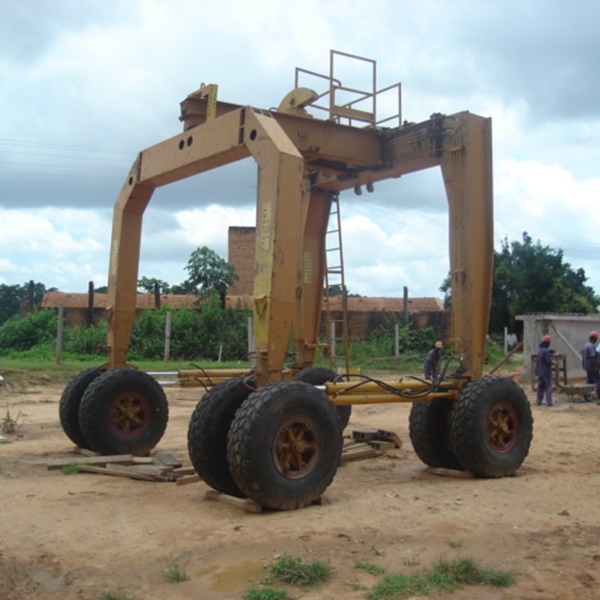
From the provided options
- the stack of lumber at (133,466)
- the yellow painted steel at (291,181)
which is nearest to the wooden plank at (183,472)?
the stack of lumber at (133,466)

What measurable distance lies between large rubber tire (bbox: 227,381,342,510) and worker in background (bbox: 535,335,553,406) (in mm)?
10317

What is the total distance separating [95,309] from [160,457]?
22.8 m

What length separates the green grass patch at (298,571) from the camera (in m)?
4.96

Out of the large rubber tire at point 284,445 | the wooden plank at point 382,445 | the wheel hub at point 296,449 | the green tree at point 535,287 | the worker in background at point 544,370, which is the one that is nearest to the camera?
the large rubber tire at point 284,445

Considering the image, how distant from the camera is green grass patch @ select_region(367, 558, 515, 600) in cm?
480

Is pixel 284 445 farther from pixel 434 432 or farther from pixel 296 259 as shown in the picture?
pixel 434 432

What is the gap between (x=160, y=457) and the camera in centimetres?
944

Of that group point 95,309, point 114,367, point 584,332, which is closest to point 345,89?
point 114,367

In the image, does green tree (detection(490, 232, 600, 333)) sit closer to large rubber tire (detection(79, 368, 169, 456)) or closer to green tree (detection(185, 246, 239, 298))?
green tree (detection(185, 246, 239, 298))

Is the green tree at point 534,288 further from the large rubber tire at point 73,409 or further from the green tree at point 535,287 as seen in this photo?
the large rubber tire at point 73,409

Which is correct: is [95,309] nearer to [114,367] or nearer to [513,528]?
[114,367]

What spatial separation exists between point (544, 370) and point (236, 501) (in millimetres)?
11404

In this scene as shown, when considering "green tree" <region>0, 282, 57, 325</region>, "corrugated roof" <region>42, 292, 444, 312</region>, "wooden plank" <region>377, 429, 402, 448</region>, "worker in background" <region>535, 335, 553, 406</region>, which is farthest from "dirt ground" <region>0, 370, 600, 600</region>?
"green tree" <region>0, 282, 57, 325</region>

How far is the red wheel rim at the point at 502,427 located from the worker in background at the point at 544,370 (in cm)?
774
